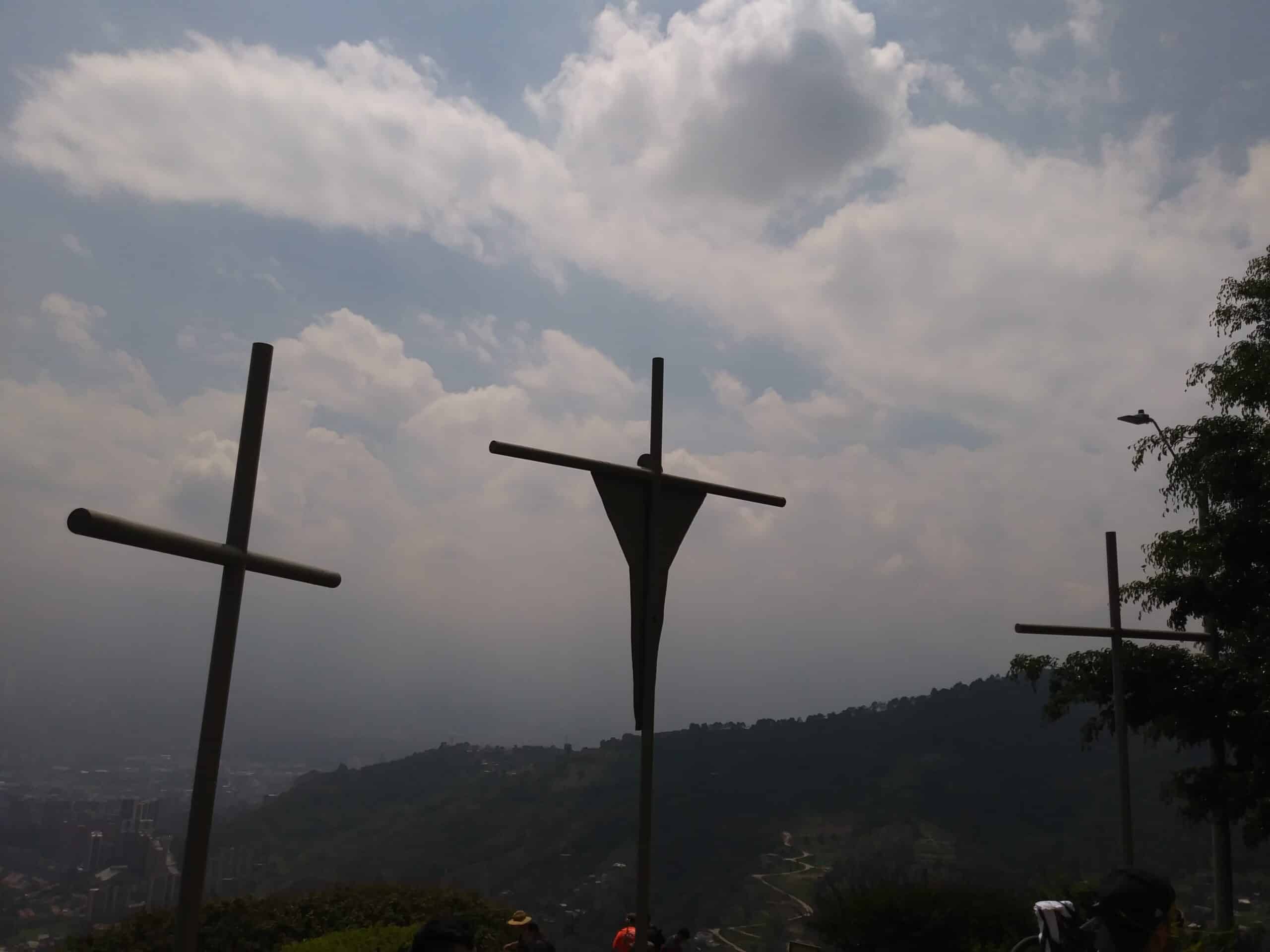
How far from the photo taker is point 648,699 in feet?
18.4

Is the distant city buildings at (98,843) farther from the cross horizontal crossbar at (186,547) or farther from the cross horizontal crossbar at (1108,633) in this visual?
the cross horizontal crossbar at (1108,633)

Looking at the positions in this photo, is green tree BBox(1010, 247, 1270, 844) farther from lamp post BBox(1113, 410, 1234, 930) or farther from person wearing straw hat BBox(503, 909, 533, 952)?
person wearing straw hat BBox(503, 909, 533, 952)

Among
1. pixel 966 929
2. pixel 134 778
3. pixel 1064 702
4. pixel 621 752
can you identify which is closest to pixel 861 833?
pixel 621 752

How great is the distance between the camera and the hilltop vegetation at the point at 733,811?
35.7 meters

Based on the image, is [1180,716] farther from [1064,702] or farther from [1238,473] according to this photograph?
[1238,473]

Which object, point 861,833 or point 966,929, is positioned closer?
point 966,929

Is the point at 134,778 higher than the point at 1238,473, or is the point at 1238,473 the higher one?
the point at 1238,473

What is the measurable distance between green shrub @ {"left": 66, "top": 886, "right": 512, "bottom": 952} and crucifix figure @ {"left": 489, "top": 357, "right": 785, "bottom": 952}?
209 inches

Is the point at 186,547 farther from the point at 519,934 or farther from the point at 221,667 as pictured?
the point at 519,934

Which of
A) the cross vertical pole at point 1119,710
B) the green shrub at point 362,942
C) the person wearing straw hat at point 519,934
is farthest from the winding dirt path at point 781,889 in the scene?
the green shrub at point 362,942

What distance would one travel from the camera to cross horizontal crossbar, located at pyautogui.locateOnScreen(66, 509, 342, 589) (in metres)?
3.53

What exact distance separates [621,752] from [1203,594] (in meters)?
50.5

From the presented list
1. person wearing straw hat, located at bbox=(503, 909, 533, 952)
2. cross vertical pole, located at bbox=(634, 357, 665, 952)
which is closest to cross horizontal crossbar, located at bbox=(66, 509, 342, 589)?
cross vertical pole, located at bbox=(634, 357, 665, 952)

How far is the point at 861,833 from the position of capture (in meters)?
42.1
